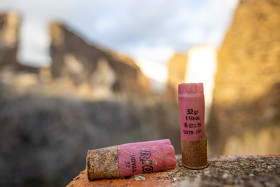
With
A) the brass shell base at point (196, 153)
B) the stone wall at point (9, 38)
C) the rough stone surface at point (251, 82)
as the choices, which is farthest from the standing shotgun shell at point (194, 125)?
the stone wall at point (9, 38)

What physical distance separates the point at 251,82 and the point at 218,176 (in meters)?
3.36

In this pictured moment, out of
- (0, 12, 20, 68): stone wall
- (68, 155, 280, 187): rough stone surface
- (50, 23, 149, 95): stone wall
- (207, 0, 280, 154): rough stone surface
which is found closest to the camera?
(68, 155, 280, 187): rough stone surface

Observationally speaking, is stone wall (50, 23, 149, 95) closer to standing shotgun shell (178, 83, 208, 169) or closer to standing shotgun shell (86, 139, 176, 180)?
standing shotgun shell (86, 139, 176, 180)

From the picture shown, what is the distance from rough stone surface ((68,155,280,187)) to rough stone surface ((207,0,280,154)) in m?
2.33

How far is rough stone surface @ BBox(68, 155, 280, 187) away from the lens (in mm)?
909

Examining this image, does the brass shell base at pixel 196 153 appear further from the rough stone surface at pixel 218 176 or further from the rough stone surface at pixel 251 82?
the rough stone surface at pixel 251 82

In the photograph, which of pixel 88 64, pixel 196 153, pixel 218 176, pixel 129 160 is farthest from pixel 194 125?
pixel 88 64

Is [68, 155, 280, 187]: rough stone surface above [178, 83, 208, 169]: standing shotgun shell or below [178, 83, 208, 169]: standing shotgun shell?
below

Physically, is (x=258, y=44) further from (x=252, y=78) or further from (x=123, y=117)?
(x=123, y=117)

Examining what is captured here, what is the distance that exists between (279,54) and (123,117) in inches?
267

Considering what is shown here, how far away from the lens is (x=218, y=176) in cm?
99

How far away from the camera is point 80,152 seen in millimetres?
4883

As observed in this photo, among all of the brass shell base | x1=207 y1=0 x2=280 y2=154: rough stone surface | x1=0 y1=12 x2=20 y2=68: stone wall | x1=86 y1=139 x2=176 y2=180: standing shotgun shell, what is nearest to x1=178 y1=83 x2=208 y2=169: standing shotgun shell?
the brass shell base

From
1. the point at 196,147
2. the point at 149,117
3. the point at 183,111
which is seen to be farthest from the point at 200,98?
the point at 149,117
